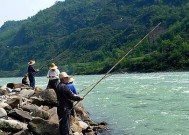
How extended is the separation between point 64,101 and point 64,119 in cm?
63

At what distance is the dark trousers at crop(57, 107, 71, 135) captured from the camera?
11.5 metres

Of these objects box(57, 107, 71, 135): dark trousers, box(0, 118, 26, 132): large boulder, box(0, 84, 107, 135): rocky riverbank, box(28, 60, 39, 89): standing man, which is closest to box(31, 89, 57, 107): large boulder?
box(0, 84, 107, 135): rocky riverbank

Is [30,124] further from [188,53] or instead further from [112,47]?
[112,47]

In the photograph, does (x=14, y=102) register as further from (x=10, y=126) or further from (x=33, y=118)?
(x=33, y=118)

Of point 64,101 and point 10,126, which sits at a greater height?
point 64,101

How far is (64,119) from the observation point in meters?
11.6

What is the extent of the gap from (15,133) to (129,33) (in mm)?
176269

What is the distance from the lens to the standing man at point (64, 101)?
1110 centimetres

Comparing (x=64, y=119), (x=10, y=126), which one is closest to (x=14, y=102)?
(x=10, y=126)

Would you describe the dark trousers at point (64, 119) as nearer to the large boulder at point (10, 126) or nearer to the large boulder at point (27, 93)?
the large boulder at point (10, 126)

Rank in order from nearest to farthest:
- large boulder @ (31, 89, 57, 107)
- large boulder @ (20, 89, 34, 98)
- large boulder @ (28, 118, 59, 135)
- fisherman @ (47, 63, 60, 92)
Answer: large boulder @ (28, 118, 59, 135) < fisherman @ (47, 63, 60, 92) < large boulder @ (31, 89, 57, 107) < large boulder @ (20, 89, 34, 98)

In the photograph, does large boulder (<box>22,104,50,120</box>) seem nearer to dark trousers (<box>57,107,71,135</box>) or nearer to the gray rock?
the gray rock

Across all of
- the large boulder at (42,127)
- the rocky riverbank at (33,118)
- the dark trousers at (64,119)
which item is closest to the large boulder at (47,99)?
the rocky riverbank at (33,118)

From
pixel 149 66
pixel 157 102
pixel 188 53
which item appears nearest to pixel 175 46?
pixel 188 53
